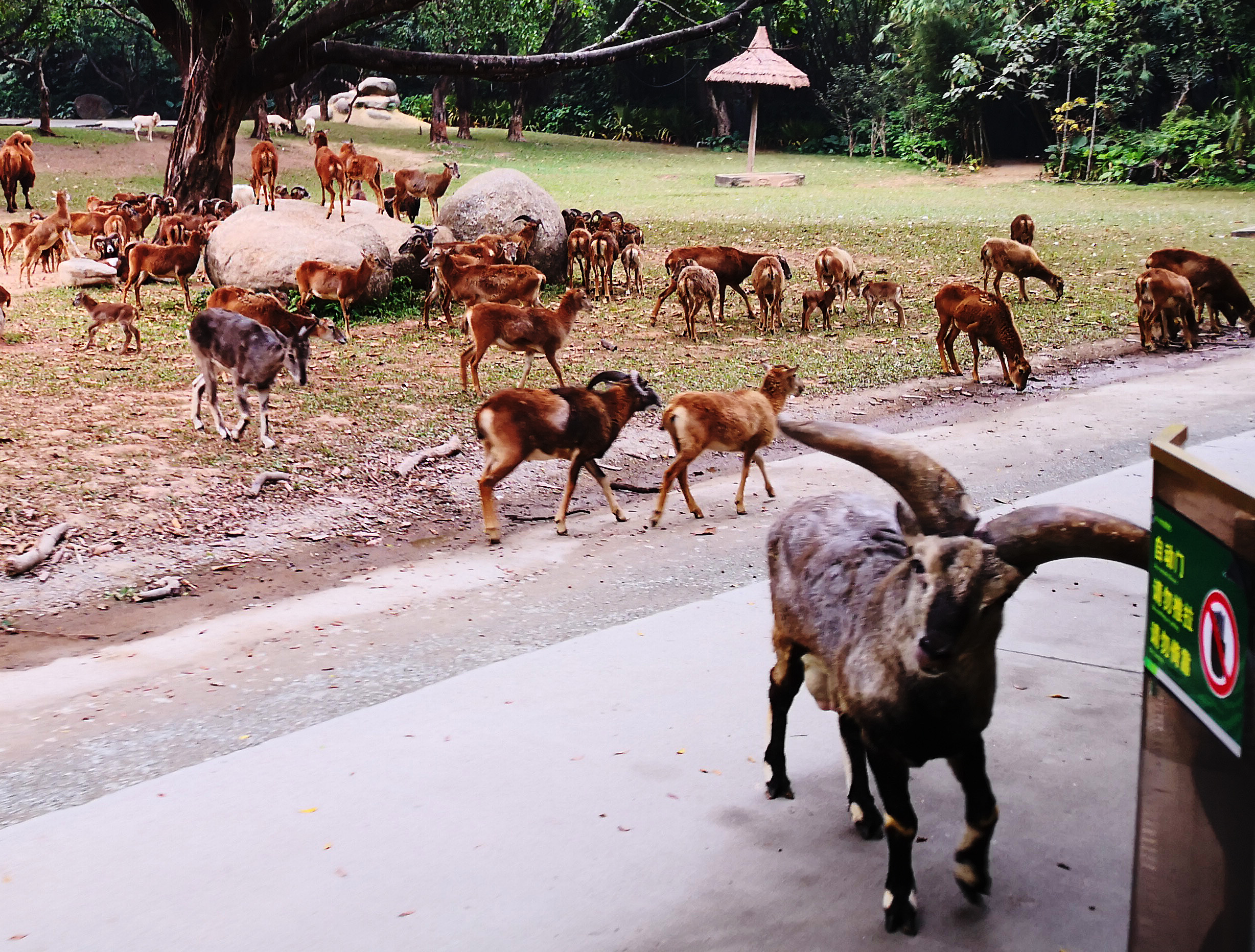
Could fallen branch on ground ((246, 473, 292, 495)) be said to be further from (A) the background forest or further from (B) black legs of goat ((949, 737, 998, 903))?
(A) the background forest

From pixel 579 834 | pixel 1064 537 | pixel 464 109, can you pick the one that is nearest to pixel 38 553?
pixel 579 834

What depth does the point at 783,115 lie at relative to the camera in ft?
129

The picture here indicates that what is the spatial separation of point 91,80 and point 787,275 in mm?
36490

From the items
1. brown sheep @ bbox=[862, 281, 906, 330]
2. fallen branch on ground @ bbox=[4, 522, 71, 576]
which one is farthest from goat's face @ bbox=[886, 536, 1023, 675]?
→ brown sheep @ bbox=[862, 281, 906, 330]

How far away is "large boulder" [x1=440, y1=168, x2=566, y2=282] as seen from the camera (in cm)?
1569

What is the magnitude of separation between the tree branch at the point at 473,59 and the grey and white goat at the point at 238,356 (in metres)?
8.75

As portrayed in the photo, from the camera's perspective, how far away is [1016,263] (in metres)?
14.7

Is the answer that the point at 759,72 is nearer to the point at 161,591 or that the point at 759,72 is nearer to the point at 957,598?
the point at 161,591

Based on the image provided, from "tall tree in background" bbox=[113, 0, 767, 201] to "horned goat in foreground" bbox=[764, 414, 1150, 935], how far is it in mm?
14216

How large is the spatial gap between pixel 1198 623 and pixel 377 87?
144 ft

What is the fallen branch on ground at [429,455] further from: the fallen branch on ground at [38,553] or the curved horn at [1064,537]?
the curved horn at [1064,537]

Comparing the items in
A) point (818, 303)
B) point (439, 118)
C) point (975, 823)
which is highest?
point (439, 118)

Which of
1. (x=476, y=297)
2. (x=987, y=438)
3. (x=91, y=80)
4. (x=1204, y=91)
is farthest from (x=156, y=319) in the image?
(x=91, y=80)

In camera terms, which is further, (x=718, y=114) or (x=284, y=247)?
(x=718, y=114)
